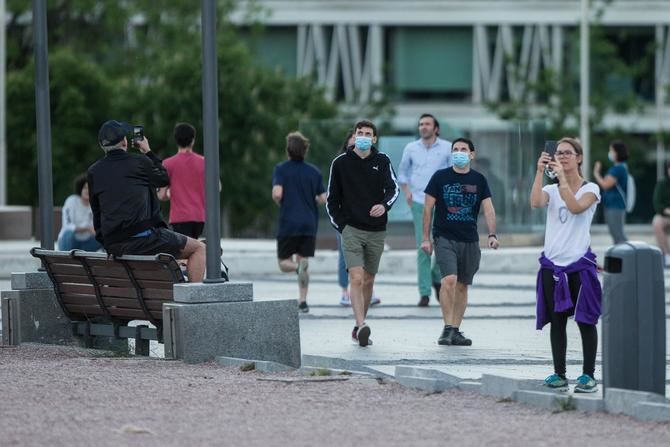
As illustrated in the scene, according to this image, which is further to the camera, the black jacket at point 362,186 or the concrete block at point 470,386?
the black jacket at point 362,186

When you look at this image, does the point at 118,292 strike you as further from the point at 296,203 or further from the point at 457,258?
the point at 296,203

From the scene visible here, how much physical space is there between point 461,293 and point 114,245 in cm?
Answer: 283

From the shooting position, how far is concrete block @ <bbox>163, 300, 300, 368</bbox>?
11.7 m

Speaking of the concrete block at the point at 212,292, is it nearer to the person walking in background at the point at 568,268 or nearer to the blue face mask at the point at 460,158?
the blue face mask at the point at 460,158

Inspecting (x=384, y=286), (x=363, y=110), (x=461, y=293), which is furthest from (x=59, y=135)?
(x=461, y=293)

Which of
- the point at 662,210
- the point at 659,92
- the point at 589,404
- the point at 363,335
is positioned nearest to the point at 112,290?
the point at 363,335

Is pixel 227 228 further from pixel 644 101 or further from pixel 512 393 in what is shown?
pixel 512 393

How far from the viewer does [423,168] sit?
1731 centimetres

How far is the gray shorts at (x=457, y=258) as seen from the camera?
1360cm

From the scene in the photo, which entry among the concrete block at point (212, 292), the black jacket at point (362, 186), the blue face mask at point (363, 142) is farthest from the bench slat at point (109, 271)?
the blue face mask at point (363, 142)

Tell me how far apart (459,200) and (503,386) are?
3.89 meters

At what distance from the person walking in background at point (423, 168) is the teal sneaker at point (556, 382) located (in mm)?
6814

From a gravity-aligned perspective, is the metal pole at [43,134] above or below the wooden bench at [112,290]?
above

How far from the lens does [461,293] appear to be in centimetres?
1362
